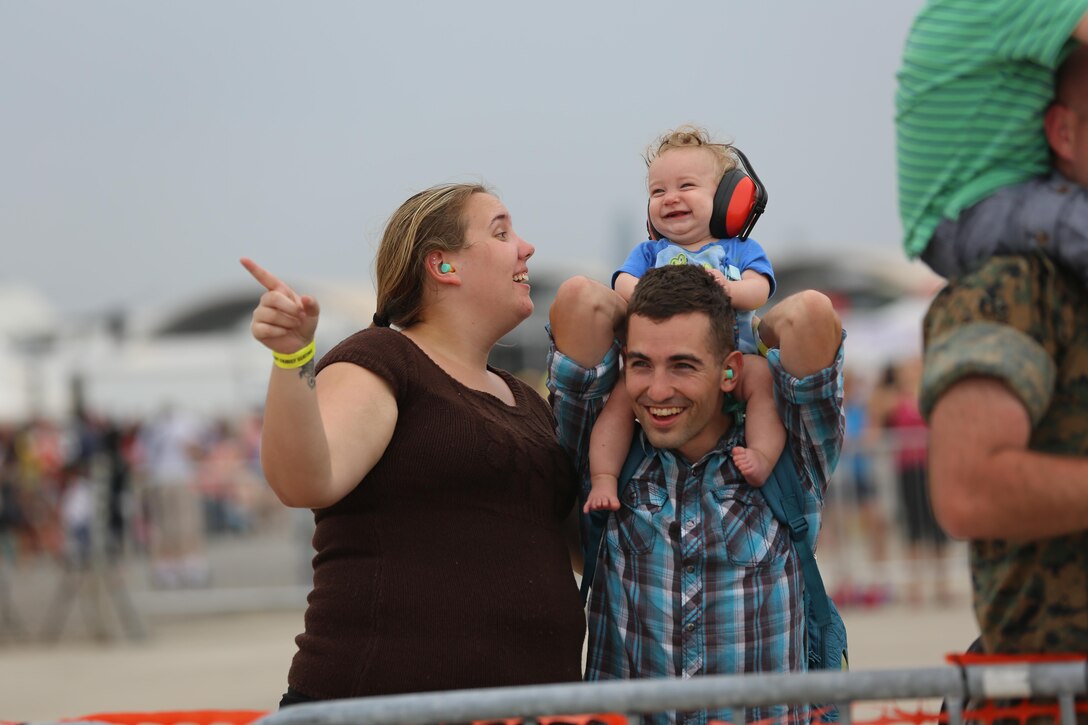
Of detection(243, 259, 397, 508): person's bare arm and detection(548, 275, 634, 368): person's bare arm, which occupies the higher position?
detection(548, 275, 634, 368): person's bare arm

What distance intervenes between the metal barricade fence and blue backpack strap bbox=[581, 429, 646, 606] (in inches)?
39.3

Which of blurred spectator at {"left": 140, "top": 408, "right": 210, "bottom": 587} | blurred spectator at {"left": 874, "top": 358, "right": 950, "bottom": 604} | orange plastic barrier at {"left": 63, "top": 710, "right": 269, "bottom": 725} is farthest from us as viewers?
blurred spectator at {"left": 140, "top": 408, "right": 210, "bottom": 587}

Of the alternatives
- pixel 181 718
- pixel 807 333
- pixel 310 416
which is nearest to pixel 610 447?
pixel 807 333

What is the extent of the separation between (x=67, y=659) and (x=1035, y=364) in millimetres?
9709

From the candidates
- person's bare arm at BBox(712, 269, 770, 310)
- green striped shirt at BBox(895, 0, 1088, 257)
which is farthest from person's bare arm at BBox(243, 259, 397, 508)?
green striped shirt at BBox(895, 0, 1088, 257)

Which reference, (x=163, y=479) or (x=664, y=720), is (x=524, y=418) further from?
(x=163, y=479)

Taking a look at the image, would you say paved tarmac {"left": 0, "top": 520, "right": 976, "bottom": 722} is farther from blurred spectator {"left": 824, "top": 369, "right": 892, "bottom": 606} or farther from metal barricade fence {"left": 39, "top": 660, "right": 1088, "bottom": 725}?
metal barricade fence {"left": 39, "top": 660, "right": 1088, "bottom": 725}

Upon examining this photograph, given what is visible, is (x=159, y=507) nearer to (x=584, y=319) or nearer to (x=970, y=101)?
(x=584, y=319)

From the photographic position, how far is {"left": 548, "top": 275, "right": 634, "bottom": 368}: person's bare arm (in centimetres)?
293

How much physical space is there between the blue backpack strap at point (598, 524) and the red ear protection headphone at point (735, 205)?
1.69 ft

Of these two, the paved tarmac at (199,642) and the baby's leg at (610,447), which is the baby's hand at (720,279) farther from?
the paved tarmac at (199,642)

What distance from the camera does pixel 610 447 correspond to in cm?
300

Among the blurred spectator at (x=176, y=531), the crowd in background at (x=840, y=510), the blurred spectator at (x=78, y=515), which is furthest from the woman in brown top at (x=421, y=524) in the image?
the blurred spectator at (x=78, y=515)

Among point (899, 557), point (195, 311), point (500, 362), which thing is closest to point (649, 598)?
point (899, 557)
